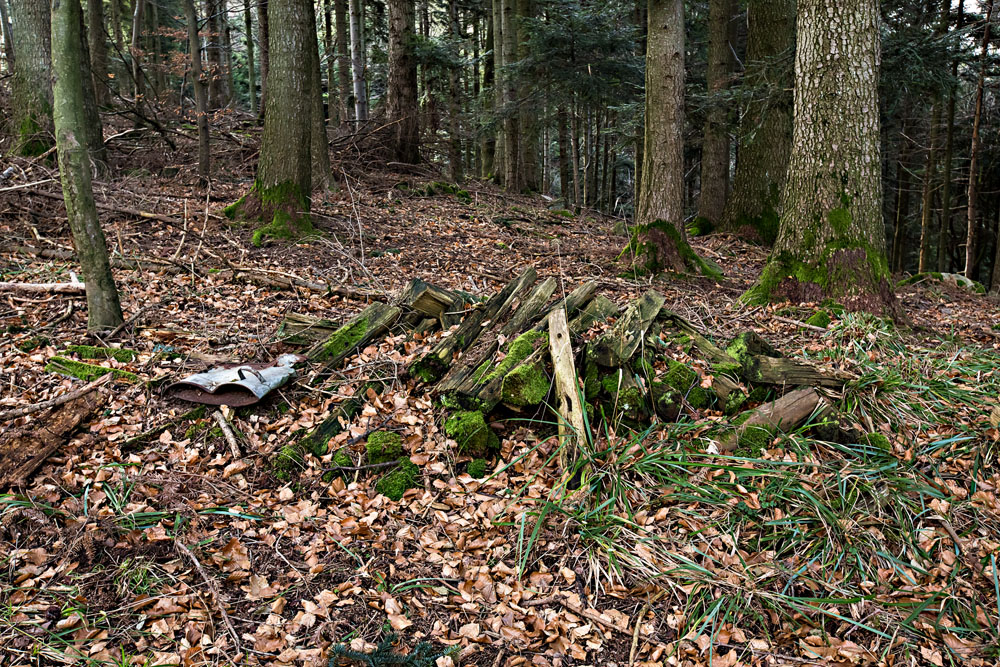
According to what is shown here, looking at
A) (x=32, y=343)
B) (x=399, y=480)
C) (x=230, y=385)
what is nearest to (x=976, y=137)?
(x=399, y=480)

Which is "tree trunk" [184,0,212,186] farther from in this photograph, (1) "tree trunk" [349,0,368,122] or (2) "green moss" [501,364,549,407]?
(2) "green moss" [501,364,549,407]

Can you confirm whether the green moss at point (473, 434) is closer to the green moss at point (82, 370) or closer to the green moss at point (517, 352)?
the green moss at point (517, 352)

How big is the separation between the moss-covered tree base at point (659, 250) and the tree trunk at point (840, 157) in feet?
6.18

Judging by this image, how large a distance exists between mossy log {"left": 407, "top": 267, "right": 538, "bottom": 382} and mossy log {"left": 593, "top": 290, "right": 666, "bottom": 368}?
38.9 inches

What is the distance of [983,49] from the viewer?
1328cm

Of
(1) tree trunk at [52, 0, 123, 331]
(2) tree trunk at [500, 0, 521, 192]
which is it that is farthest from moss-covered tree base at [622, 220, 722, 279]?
(2) tree trunk at [500, 0, 521, 192]

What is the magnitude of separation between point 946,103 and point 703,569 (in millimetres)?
16006

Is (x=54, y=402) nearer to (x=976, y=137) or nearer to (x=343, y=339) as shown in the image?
(x=343, y=339)

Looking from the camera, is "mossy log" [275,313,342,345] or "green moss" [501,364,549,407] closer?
"green moss" [501,364,549,407]

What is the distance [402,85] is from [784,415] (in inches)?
457

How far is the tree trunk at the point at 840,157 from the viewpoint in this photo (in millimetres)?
6348

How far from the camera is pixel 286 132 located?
861 cm

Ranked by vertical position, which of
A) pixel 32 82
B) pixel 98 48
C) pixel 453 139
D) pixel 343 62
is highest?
pixel 343 62

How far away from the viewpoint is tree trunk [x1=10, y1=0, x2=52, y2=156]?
8836mm
